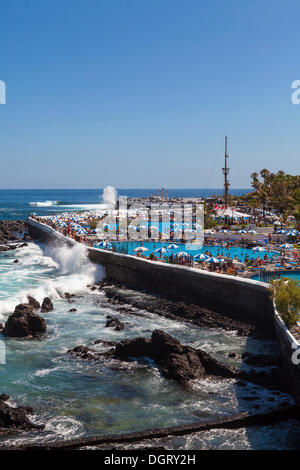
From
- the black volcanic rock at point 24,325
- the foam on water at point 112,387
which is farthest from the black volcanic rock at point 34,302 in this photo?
the black volcanic rock at point 24,325

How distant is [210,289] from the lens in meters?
27.6

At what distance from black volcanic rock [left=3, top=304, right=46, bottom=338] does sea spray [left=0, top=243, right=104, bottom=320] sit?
12.3 ft

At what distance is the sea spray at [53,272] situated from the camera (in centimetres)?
3148

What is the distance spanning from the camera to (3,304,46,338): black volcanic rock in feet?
74.2

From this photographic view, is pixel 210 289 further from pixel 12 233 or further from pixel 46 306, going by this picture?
pixel 12 233

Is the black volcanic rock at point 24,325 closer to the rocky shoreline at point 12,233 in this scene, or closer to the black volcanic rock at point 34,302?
the black volcanic rock at point 34,302

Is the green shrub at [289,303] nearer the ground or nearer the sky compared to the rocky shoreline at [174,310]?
nearer the sky

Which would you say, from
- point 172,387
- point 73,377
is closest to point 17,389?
point 73,377

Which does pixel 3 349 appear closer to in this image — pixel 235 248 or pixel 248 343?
pixel 248 343

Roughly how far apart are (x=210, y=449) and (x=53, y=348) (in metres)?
10.6

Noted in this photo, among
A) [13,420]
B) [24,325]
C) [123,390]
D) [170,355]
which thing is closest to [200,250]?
[24,325]

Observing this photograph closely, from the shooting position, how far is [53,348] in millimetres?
20984

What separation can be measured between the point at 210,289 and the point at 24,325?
451 inches

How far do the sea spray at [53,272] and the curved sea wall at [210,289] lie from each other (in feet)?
8.13
